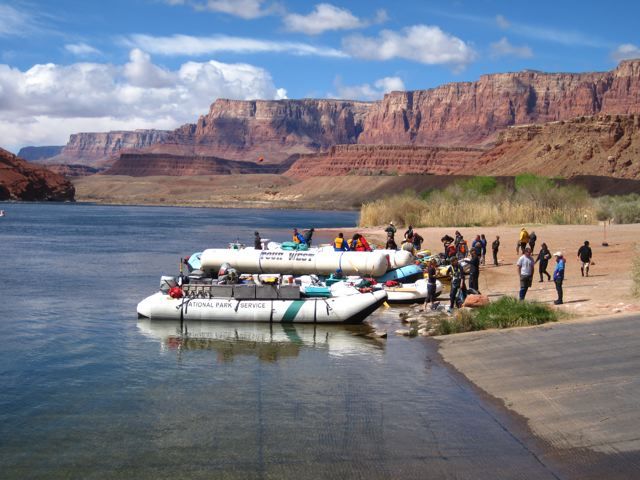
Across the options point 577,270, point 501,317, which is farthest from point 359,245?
point 501,317

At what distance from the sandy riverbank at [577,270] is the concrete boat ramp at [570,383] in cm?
264

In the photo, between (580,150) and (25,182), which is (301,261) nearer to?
(580,150)

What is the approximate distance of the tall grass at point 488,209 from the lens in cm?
5884

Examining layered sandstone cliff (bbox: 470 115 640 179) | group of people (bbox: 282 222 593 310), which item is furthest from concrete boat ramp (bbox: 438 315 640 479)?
layered sandstone cliff (bbox: 470 115 640 179)

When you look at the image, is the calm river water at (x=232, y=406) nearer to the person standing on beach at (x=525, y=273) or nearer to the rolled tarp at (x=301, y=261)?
the person standing on beach at (x=525, y=273)

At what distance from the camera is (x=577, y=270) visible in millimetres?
30609

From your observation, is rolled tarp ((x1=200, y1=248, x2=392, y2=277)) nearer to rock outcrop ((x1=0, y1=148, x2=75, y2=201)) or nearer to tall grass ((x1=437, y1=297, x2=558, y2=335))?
tall grass ((x1=437, y1=297, x2=558, y2=335))

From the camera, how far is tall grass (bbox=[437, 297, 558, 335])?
64.8 ft

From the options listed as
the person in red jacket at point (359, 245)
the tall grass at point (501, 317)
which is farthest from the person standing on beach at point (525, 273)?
the person in red jacket at point (359, 245)

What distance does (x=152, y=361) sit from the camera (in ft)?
62.5

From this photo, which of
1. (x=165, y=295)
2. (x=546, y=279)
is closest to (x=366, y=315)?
(x=165, y=295)

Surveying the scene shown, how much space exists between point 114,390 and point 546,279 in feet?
56.0

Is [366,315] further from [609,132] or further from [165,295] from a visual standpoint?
[609,132]

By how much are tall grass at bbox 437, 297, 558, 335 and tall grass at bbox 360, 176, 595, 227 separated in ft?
125
